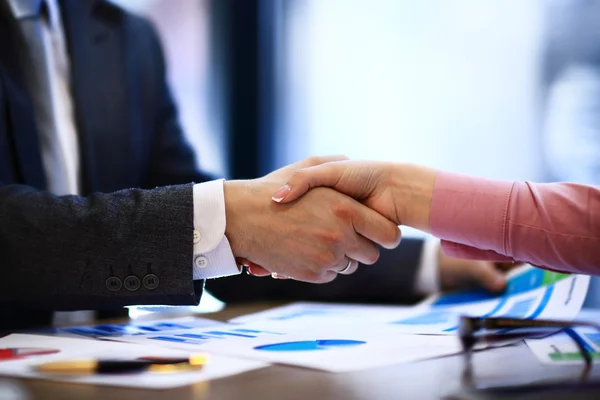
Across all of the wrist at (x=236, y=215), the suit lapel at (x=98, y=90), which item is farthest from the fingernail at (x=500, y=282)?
the suit lapel at (x=98, y=90)

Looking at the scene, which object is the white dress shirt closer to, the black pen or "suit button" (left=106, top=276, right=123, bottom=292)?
"suit button" (left=106, top=276, right=123, bottom=292)

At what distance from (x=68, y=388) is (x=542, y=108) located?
2.17 metres

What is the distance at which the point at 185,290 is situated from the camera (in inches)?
37.7

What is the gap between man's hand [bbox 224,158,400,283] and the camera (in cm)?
105

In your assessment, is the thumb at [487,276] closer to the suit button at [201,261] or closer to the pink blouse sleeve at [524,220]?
the pink blouse sleeve at [524,220]

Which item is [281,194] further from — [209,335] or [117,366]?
[117,366]

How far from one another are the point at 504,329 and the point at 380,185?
0.33 metres

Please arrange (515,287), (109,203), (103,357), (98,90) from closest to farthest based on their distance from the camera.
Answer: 1. (103,357)
2. (109,203)
3. (515,287)
4. (98,90)

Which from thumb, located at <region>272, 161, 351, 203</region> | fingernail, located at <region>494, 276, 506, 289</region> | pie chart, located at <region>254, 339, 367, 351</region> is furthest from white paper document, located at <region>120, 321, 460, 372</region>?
fingernail, located at <region>494, 276, 506, 289</region>

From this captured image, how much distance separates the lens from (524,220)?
0.92m

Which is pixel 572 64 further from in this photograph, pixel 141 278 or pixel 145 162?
pixel 141 278

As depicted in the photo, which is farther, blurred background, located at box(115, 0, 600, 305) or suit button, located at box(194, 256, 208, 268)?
blurred background, located at box(115, 0, 600, 305)

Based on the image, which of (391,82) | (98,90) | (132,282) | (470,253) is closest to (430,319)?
(470,253)

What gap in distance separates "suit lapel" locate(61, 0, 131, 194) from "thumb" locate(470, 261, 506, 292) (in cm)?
84
